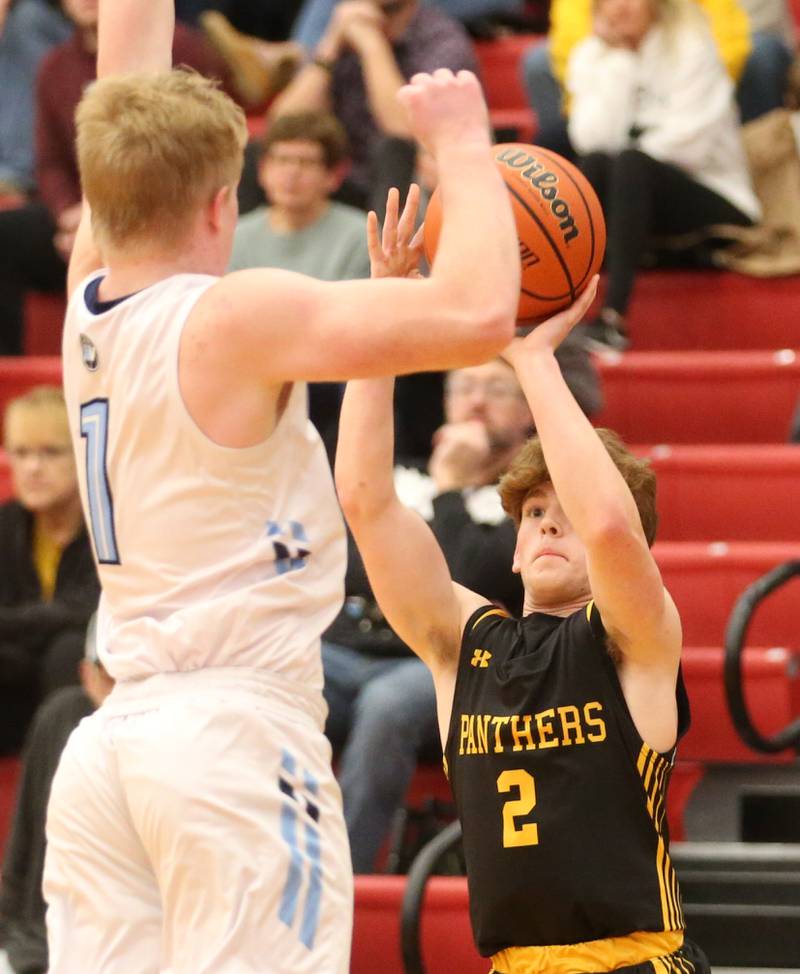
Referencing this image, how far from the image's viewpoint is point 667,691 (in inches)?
118

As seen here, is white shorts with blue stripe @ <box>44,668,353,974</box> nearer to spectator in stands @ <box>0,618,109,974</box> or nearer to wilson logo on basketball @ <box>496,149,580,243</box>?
wilson logo on basketball @ <box>496,149,580,243</box>

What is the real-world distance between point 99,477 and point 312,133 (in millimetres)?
4071

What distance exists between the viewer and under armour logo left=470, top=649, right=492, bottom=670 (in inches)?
124

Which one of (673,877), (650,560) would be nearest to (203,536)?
(650,560)

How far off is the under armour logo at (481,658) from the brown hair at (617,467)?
25 cm

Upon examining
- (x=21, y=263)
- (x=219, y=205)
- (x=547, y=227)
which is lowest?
(x=21, y=263)

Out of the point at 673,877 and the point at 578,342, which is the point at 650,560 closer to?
the point at 673,877

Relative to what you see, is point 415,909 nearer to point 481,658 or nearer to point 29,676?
point 481,658

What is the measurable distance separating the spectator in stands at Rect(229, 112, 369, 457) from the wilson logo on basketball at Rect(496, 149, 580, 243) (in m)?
3.20

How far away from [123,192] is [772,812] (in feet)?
10.4

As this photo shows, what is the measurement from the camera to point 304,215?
6676 millimetres

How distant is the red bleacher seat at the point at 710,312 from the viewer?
7230 millimetres

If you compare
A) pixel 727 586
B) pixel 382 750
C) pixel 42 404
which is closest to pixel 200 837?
pixel 382 750

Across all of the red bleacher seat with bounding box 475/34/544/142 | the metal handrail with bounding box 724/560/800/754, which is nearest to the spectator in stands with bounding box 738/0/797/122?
the red bleacher seat with bounding box 475/34/544/142
